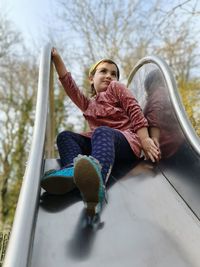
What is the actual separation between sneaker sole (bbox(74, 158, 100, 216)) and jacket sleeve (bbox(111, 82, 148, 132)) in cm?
78

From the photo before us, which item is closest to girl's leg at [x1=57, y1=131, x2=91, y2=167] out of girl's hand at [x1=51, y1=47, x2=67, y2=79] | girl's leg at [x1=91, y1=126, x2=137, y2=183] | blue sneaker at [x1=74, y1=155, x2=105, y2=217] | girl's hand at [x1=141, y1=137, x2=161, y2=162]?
girl's leg at [x1=91, y1=126, x2=137, y2=183]

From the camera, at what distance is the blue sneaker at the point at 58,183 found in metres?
1.61

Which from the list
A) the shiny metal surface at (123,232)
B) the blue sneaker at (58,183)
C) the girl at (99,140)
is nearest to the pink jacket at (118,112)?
the girl at (99,140)

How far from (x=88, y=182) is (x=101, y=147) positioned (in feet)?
1.34

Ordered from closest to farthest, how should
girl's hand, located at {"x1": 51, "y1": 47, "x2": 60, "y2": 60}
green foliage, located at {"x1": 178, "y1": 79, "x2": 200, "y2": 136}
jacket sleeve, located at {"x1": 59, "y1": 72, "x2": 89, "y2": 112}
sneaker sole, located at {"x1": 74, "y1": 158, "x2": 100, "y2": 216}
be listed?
sneaker sole, located at {"x1": 74, "y1": 158, "x2": 100, "y2": 216} → girl's hand, located at {"x1": 51, "y1": 47, "x2": 60, "y2": 60} → jacket sleeve, located at {"x1": 59, "y1": 72, "x2": 89, "y2": 112} → green foliage, located at {"x1": 178, "y1": 79, "x2": 200, "y2": 136}

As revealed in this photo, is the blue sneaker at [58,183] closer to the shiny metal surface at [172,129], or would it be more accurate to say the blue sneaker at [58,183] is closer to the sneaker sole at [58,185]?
the sneaker sole at [58,185]

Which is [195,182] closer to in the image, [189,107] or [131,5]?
[189,107]

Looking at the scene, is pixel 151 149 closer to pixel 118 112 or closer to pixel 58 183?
pixel 118 112

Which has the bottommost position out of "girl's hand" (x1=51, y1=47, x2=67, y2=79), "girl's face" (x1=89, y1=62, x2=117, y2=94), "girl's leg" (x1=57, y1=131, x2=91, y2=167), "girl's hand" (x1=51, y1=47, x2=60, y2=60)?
"girl's leg" (x1=57, y1=131, x2=91, y2=167)

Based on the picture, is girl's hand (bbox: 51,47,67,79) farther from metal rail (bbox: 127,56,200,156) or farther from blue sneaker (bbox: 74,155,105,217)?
blue sneaker (bbox: 74,155,105,217)

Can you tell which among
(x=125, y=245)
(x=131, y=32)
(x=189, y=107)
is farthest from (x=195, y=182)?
(x=131, y=32)

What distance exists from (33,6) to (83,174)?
1272 cm

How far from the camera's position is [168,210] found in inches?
60.6

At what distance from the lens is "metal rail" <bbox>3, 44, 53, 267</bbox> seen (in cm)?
89
